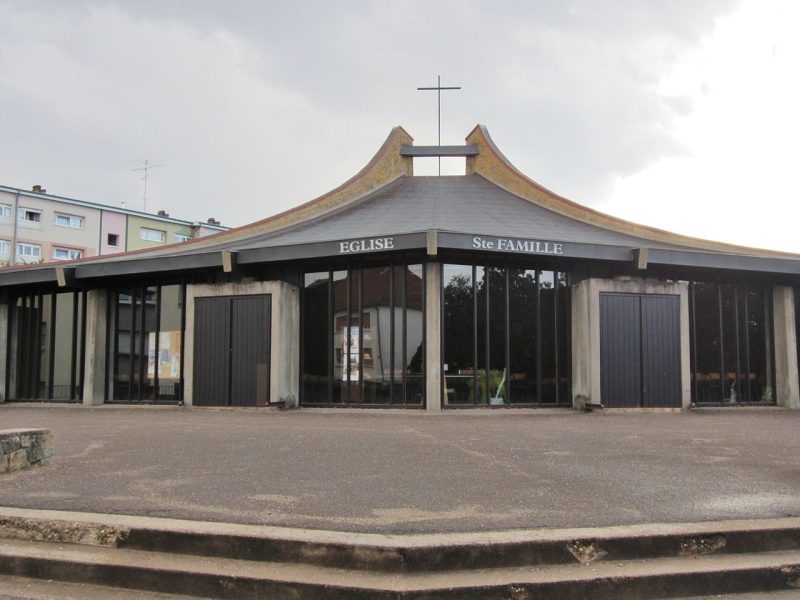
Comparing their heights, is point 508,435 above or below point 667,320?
below

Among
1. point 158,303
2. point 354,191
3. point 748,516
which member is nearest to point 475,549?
point 748,516

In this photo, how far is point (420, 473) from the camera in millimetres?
6371

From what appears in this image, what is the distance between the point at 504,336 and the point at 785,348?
7.00 m

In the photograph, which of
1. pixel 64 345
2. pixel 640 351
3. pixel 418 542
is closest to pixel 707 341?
pixel 640 351

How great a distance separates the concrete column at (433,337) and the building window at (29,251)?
42593 millimetres

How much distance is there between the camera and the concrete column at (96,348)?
1627cm

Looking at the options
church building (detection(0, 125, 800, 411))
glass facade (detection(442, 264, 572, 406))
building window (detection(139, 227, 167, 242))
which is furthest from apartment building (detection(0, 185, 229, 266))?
glass facade (detection(442, 264, 572, 406))

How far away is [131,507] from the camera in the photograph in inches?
194

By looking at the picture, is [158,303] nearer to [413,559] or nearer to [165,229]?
[413,559]

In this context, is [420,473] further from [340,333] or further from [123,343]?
[123,343]

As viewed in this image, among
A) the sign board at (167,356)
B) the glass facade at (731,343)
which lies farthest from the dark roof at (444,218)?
the sign board at (167,356)

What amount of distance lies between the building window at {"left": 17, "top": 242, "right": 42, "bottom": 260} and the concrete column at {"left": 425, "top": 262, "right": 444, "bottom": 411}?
140ft

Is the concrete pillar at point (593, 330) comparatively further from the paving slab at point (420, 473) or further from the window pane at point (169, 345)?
the window pane at point (169, 345)

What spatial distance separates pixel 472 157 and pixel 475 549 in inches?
689
